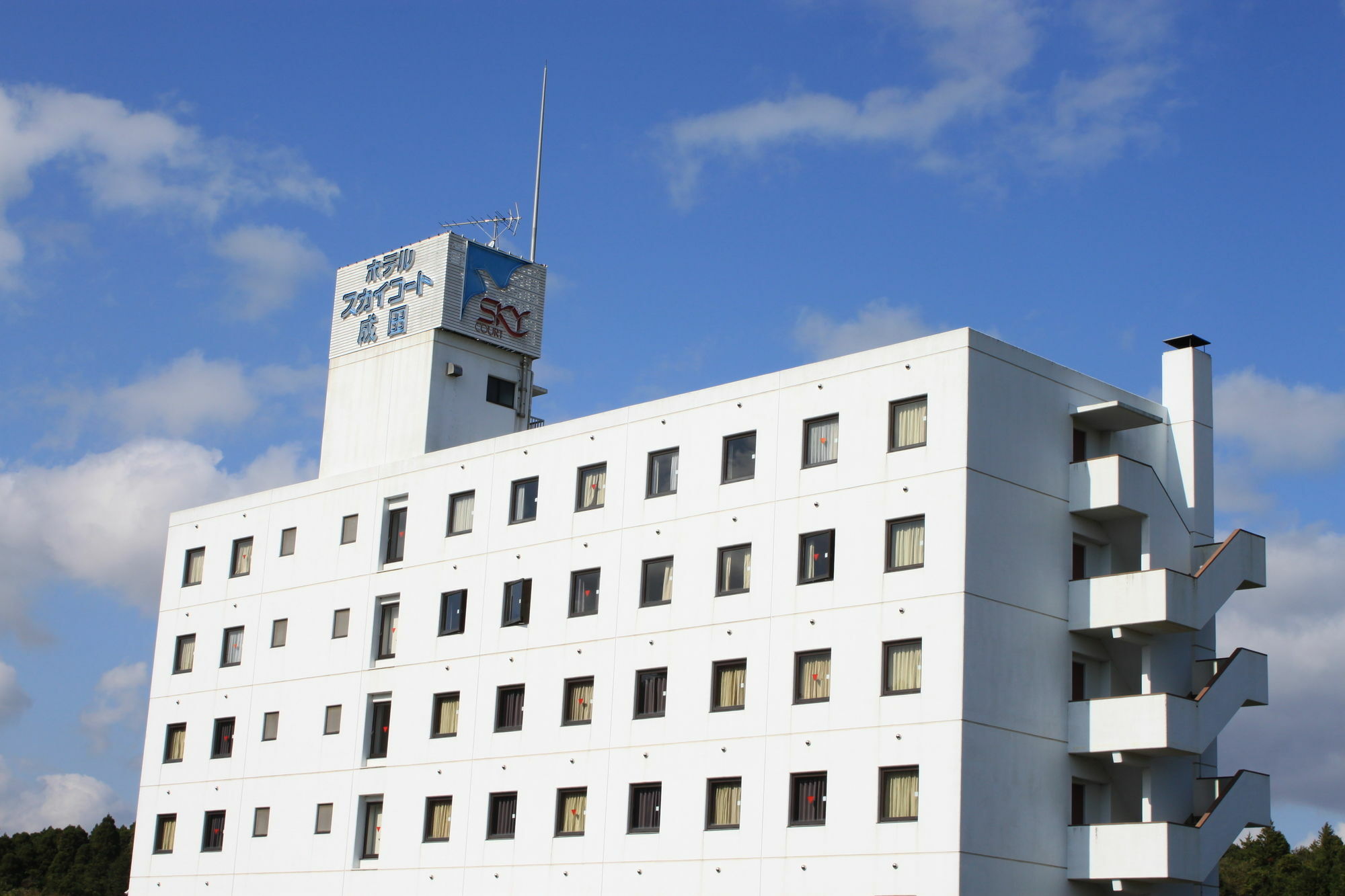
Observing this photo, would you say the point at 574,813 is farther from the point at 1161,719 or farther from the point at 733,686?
the point at 1161,719

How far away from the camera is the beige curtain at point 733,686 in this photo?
4597 cm

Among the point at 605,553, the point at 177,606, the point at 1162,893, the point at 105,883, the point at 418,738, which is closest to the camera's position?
the point at 1162,893

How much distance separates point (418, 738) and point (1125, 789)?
935 inches

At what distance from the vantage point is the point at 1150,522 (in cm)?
4519

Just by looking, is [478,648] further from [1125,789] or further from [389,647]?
[1125,789]

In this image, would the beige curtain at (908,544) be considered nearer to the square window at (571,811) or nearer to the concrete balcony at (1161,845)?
the concrete balcony at (1161,845)

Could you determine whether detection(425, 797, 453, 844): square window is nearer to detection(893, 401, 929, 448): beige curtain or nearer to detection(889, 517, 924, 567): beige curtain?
detection(889, 517, 924, 567): beige curtain

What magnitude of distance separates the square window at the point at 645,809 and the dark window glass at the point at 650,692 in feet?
7.08

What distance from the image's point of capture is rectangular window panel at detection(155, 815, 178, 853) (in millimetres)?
61700

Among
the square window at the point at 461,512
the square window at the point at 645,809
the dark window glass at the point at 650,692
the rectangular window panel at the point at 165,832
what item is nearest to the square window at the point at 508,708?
the dark window glass at the point at 650,692

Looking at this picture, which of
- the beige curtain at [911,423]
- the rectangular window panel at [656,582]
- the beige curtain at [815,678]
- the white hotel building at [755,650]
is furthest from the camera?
the rectangular window panel at [656,582]

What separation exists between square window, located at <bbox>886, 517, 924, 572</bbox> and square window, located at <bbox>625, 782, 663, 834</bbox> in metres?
10.2

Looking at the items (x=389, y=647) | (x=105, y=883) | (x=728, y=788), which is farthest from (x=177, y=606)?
(x=105, y=883)

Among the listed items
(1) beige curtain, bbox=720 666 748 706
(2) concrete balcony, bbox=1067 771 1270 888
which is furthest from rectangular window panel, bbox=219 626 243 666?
(2) concrete balcony, bbox=1067 771 1270 888
